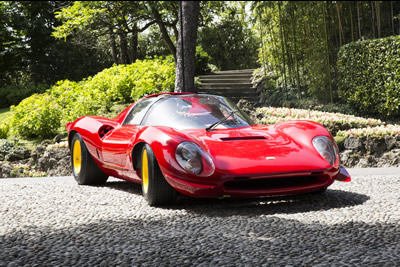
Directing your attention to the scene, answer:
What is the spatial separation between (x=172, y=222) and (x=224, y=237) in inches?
27.5

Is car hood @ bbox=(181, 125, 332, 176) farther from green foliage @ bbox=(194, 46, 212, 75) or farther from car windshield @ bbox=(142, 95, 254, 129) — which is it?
green foliage @ bbox=(194, 46, 212, 75)

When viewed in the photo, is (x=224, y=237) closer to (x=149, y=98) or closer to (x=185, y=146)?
(x=185, y=146)

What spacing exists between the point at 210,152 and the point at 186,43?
7.09 meters

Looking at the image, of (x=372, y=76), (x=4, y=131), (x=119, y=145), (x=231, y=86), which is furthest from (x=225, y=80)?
(x=119, y=145)

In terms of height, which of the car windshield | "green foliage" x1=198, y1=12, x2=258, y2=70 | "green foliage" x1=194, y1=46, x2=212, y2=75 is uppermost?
"green foliage" x1=198, y1=12, x2=258, y2=70

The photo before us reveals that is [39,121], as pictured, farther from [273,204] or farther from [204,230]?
[204,230]

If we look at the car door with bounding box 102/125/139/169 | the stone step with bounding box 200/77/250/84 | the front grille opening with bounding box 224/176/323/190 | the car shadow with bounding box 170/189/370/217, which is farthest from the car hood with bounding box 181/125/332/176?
the stone step with bounding box 200/77/250/84

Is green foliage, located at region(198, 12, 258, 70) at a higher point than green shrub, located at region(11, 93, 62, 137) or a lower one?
higher

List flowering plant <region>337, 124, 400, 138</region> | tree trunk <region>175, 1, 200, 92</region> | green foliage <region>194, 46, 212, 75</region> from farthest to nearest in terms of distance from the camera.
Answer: green foliage <region>194, 46, 212, 75</region>
tree trunk <region>175, 1, 200, 92</region>
flowering plant <region>337, 124, 400, 138</region>

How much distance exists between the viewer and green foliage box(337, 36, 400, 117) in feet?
35.2

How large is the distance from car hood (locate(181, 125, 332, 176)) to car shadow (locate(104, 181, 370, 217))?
335 mm

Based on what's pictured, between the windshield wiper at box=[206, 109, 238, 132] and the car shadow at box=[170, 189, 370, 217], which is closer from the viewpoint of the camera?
the car shadow at box=[170, 189, 370, 217]

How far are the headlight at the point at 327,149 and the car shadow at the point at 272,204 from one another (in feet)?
1.24

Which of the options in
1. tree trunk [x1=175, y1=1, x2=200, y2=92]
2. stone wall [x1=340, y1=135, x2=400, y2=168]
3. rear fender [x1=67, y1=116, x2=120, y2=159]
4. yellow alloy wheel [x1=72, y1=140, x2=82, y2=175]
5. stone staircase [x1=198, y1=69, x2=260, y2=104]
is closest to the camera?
rear fender [x1=67, y1=116, x2=120, y2=159]
